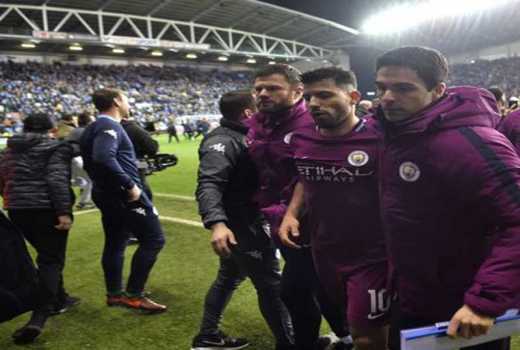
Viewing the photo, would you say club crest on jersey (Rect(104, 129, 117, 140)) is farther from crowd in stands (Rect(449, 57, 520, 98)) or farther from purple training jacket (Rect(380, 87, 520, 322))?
crowd in stands (Rect(449, 57, 520, 98))

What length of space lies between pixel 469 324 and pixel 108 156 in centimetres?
299

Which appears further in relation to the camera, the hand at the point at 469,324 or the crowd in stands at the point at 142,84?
the crowd in stands at the point at 142,84

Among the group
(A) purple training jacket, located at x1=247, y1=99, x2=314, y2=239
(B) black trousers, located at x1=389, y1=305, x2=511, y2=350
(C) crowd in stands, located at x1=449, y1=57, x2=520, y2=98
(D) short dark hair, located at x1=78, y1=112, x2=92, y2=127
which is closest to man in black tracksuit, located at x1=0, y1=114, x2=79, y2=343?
(A) purple training jacket, located at x1=247, y1=99, x2=314, y2=239

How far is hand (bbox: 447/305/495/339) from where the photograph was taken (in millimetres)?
1444

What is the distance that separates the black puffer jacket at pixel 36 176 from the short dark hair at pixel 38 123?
2.2 inches

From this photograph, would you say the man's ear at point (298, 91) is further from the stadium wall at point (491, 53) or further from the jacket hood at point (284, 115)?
the stadium wall at point (491, 53)

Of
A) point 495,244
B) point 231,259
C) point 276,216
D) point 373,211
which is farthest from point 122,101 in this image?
point 495,244

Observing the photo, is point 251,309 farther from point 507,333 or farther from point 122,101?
point 507,333

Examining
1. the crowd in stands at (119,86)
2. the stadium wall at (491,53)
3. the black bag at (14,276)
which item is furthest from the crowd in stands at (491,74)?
the black bag at (14,276)

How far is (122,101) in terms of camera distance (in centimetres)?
405

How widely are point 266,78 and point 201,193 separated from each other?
76cm

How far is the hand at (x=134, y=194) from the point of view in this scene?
3885 millimetres

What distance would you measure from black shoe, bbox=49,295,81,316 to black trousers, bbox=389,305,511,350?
315 cm

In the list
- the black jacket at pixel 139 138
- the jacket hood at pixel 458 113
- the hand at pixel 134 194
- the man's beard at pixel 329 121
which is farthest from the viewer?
the black jacket at pixel 139 138
